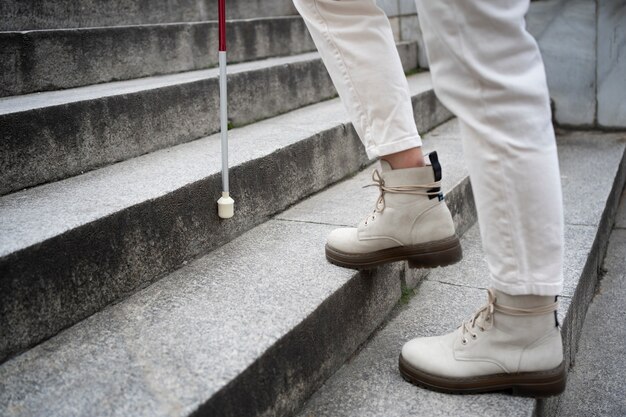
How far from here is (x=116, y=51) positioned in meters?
2.78

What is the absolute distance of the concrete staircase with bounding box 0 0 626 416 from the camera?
137 cm

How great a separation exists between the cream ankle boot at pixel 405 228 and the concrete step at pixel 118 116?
35.5 inches

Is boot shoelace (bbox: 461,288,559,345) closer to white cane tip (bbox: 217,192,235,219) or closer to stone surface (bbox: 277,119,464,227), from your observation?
stone surface (bbox: 277,119,464,227)

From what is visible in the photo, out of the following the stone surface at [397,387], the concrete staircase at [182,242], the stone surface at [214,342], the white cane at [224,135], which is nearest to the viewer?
the stone surface at [214,342]

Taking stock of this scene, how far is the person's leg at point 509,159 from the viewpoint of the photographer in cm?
128

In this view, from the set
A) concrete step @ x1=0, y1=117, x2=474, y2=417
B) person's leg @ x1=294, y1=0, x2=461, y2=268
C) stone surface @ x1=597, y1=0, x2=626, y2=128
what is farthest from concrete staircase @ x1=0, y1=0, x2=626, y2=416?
stone surface @ x1=597, y1=0, x2=626, y2=128

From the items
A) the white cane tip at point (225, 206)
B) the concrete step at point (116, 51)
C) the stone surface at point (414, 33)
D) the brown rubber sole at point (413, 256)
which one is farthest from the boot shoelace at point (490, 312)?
the stone surface at point (414, 33)

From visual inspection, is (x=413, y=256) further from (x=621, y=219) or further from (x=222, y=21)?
(x=621, y=219)

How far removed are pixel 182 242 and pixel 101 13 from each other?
5.82 feet

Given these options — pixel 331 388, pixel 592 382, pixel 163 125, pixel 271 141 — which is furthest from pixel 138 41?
pixel 592 382

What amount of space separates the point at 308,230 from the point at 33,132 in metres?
0.90

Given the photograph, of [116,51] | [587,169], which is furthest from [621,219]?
[116,51]

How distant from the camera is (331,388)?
5.32 ft

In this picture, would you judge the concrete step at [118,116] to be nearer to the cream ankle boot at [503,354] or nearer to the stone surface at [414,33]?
the cream ankle boot at [503,354]
